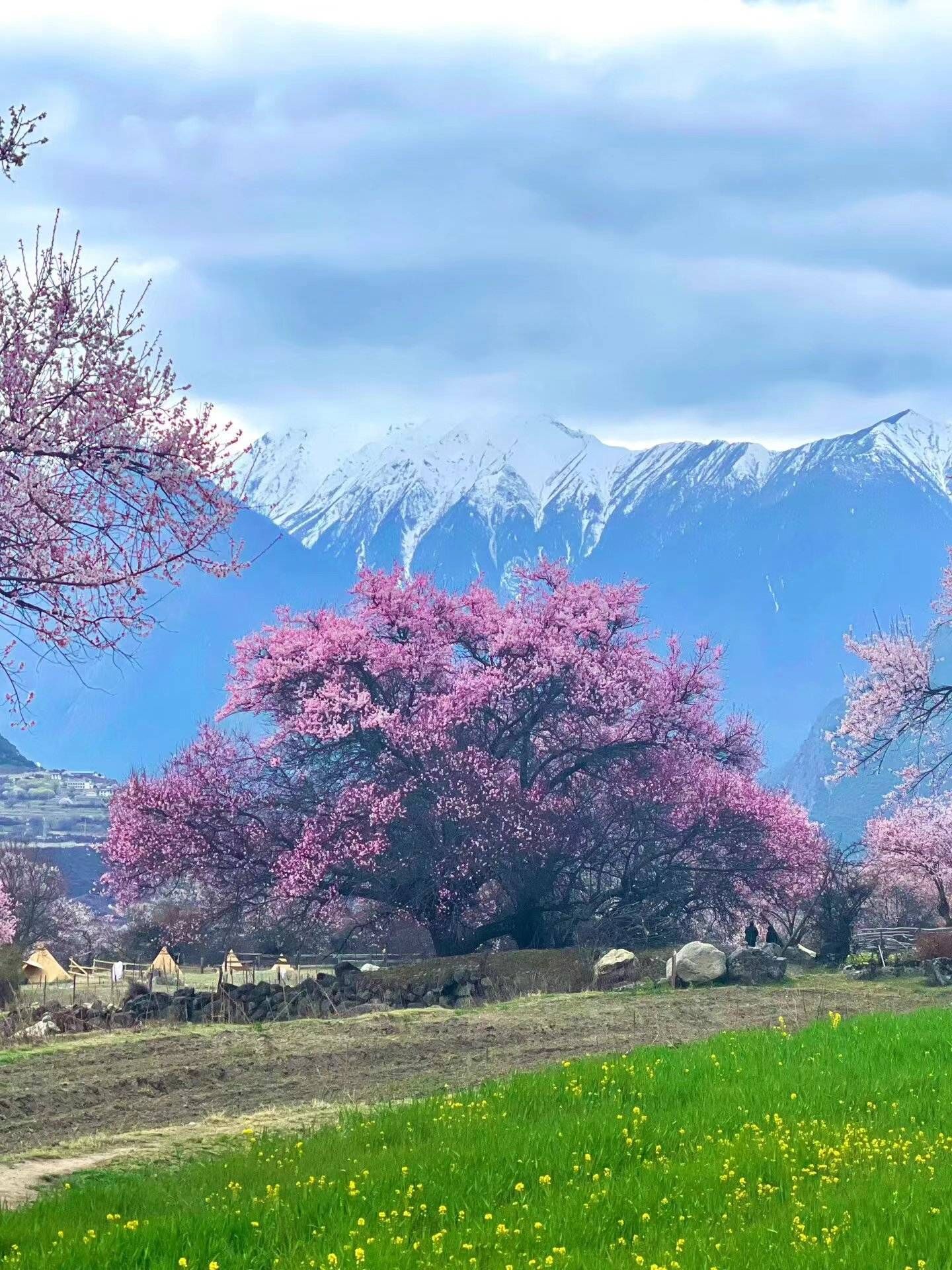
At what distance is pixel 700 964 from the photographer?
24219 millimetres

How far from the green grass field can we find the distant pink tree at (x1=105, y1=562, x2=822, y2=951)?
20998 mm

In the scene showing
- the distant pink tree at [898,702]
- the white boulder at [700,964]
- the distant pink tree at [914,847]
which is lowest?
the white boulder at [700,964]

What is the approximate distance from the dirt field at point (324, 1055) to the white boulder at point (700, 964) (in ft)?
3.44

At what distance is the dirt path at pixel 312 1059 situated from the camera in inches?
489

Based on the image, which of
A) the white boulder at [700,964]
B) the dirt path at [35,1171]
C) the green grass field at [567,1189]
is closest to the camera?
the green grass field at [567,1189]

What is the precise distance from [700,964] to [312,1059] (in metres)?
10.0

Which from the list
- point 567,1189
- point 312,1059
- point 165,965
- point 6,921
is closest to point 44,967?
point 165,965

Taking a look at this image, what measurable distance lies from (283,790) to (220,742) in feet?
6.77

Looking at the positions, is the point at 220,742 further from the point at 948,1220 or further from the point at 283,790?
the point at 948,1220

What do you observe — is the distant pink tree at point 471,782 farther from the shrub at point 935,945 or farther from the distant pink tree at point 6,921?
the distant pink tree at point 6,921

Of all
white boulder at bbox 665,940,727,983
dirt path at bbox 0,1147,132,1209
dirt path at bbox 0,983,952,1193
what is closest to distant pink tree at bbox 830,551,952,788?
white boulder at bbox 665,940,727,983

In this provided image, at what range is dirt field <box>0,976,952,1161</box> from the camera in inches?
508

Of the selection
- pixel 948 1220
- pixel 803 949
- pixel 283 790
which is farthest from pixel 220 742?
pixel 948 1220

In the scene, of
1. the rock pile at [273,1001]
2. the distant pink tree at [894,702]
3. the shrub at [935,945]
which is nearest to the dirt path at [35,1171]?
the rock pile at [273,1001]
